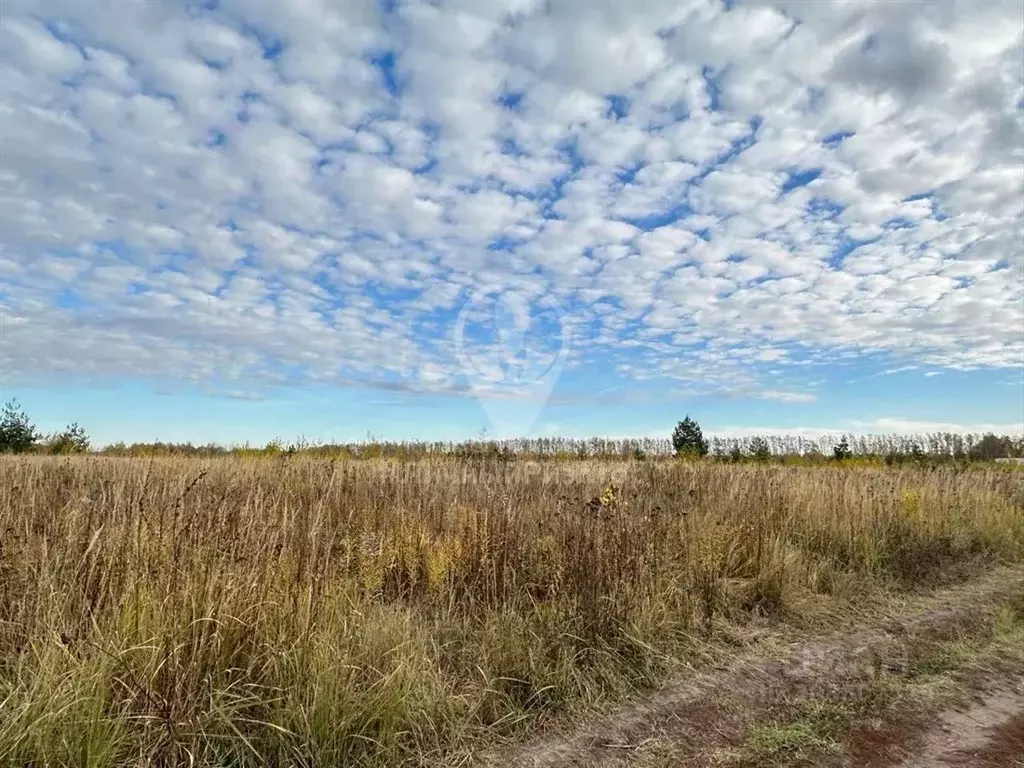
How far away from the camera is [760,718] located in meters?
3.41

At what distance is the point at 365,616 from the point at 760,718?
7.67 ft

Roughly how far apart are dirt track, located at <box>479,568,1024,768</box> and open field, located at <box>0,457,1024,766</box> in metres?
0.14

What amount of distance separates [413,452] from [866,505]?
43.2ft

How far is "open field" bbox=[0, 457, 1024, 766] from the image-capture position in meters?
2.71

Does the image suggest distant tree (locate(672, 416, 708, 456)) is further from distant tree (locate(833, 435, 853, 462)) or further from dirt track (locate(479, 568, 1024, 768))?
dirt track (locate(479, 568, 1024, 768))

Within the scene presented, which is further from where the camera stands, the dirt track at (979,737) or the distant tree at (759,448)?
the distant tree at (759,448)

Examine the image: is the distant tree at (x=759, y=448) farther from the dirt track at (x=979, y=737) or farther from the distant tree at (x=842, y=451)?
the dirt track at (x=979, y=737)

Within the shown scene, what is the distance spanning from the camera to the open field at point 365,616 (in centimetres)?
271

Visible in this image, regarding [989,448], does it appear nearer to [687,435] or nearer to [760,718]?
[687,435]

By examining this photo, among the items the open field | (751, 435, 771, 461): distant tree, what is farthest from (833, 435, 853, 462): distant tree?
the open field

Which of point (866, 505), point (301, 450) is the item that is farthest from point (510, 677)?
point (301, 450)

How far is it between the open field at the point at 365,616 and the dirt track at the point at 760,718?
14 cm

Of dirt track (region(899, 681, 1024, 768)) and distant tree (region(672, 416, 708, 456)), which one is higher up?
distant tree (region(672, 416, 708, 456))

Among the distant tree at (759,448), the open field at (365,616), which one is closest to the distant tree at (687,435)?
the distant tree at (759,448)
